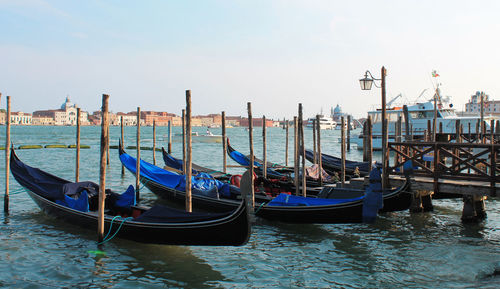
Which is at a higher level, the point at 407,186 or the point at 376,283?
the point at 407,186

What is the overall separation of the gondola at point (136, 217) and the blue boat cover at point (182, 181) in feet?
5.70

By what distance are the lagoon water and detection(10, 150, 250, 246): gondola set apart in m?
0.26

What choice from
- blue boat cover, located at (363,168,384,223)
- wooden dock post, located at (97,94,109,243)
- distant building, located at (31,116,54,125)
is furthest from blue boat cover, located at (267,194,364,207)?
distant building, located at (31,116,54,125)

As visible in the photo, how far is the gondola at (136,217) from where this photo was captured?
17.9 ft

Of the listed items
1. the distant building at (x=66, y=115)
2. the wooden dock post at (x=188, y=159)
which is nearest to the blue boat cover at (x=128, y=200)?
the wooden dock post at (x=188, y=159)

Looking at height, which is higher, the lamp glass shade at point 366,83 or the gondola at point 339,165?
the lamp glass shade at point 366,83

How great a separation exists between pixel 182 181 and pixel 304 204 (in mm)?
2905

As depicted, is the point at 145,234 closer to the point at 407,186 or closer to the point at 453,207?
the point at 407,186

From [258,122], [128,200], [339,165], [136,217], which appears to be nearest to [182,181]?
[128,200]

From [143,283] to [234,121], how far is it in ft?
484

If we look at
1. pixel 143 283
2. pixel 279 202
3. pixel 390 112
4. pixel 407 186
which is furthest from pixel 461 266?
pixel 390 112

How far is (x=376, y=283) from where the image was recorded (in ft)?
16.6

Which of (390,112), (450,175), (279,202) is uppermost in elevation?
(390,112)

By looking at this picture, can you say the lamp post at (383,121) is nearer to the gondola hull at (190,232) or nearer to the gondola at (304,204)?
the gondola at (304,204)
